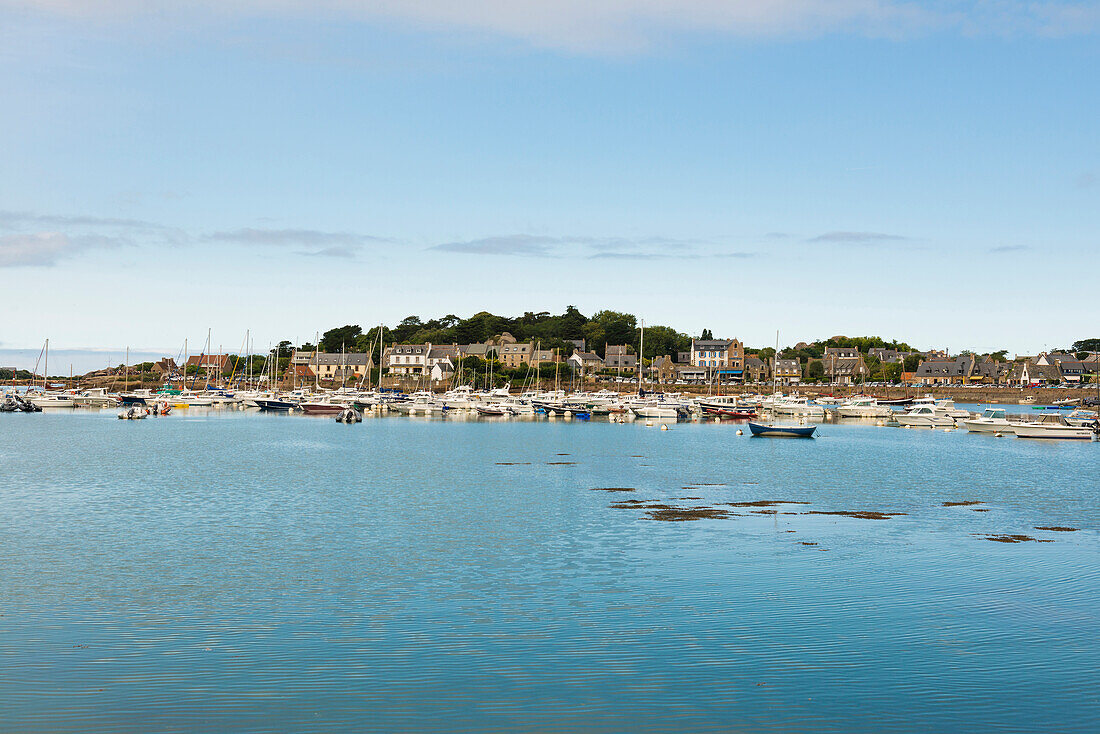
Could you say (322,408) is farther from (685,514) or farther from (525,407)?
(685,514)

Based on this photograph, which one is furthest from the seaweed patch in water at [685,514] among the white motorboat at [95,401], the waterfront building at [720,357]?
the waterfront building at [720,357]

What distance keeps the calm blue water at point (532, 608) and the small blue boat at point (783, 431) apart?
31032 millimetres

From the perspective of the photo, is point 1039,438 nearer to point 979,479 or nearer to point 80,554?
point 979,479

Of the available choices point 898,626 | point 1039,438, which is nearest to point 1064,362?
point 1039,438

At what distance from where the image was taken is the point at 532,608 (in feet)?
56.8

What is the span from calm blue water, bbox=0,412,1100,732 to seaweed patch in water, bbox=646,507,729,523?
680 millimetres

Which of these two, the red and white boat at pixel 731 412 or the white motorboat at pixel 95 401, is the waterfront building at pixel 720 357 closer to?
the red and white boat at pixel 731 412

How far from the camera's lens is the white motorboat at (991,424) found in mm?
79125

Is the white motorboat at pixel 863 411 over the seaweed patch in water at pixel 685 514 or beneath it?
over

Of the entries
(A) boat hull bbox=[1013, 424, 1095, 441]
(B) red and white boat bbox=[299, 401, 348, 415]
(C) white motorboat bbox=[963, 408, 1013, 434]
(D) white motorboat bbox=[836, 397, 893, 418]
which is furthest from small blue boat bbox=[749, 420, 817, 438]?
(B) red and white boat bbox=[299, 401, 348, 415]

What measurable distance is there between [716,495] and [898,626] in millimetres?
18627

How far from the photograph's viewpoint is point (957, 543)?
2500cm

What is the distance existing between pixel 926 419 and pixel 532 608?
3399 inches

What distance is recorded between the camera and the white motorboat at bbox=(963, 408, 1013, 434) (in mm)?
79125
